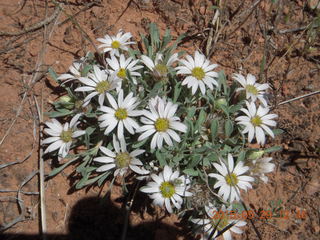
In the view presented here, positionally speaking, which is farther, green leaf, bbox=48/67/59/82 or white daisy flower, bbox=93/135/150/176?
green leaf, bbox=48/67/59/82

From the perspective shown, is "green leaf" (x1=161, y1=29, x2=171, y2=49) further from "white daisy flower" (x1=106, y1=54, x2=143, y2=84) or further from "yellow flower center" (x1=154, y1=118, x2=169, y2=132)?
"yellow flower center" (x1=154, y1=118, x2=169, y2=132)

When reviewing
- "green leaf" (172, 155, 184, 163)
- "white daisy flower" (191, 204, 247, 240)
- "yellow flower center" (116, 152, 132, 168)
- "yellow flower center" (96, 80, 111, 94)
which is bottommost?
"white daisy flower" (191, 204, 247, 240)

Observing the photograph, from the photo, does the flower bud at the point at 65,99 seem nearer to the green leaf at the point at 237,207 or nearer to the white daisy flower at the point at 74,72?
the white daisy flower at the point at 74,72

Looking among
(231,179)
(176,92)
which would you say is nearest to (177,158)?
(231,179)

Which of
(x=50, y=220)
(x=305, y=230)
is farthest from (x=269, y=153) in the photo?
(x=50, y=220)

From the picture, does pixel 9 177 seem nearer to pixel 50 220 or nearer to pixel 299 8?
pixel 50 220

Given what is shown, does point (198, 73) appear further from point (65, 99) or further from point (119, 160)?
point (65, 99)

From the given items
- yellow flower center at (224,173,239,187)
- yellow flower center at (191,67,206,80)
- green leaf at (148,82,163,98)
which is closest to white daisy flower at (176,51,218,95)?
yellow flower center at (191,67,206,80)
